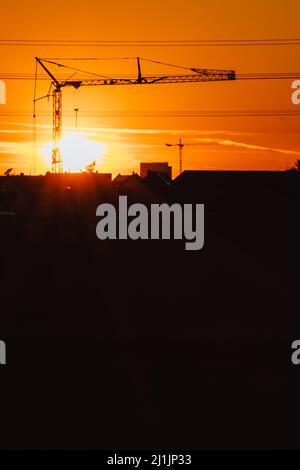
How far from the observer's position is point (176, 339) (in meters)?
17.5

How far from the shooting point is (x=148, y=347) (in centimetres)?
1653

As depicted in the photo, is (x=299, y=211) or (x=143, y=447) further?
(x=299, y=211)

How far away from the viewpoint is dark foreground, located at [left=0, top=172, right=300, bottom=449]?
11.5m

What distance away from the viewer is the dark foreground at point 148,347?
11523mm

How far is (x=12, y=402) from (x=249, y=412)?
349 centimetres

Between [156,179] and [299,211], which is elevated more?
[156,179]

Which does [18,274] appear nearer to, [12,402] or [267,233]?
[12,402]

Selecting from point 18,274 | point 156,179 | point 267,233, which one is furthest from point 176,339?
point 156,179

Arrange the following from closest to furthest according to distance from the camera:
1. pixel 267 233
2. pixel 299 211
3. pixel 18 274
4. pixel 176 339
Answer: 1. pixel 176 339
2. pixel 18 274
3. pixel 267 233
4. pixel 299 211

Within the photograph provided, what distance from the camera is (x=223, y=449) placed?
35.8 ft

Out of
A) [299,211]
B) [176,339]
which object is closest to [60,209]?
[299,211]
